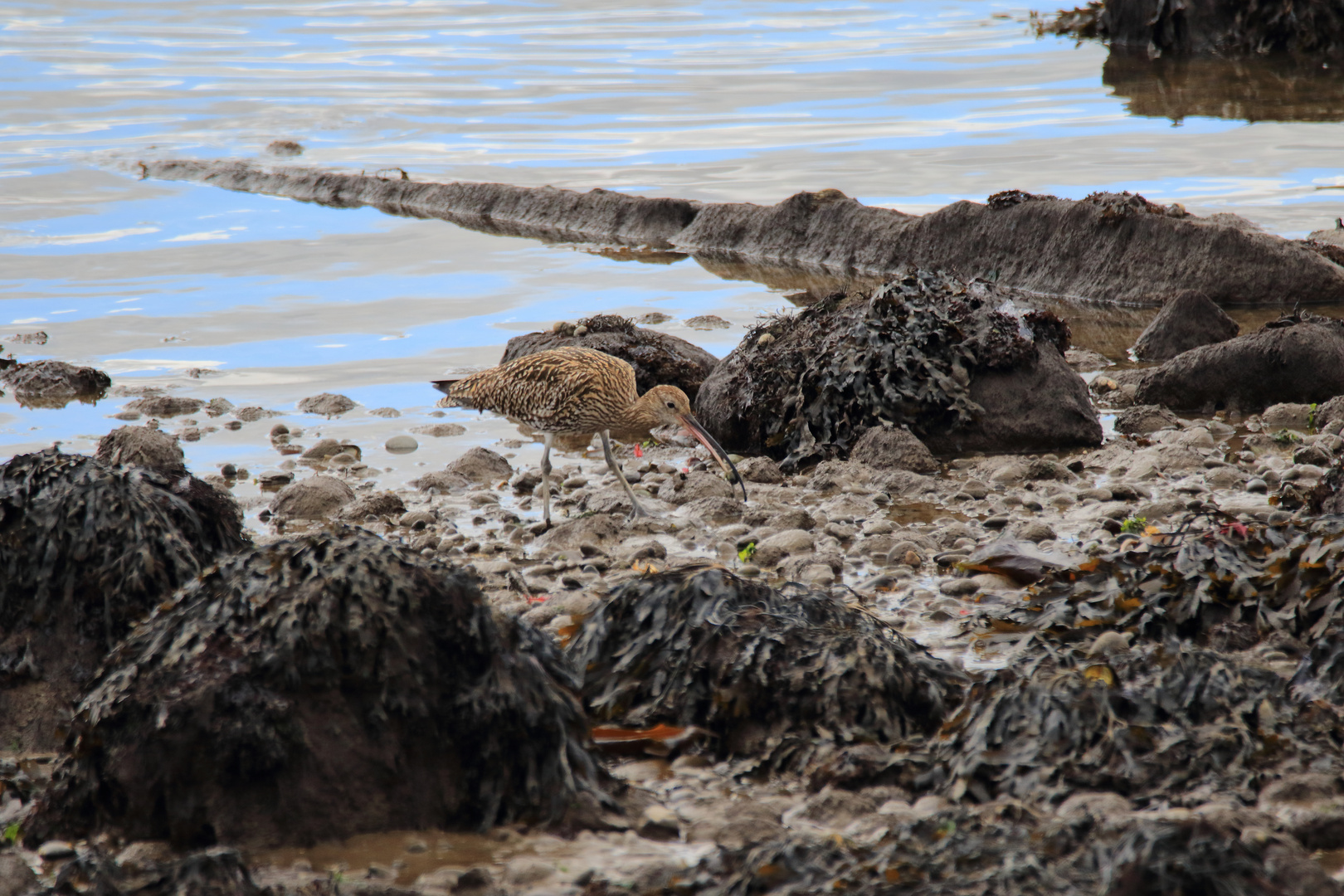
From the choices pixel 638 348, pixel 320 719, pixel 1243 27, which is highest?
pixel 1243 27

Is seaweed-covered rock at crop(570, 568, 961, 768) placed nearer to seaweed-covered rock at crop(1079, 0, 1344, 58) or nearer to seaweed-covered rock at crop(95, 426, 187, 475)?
seaweed-covered rock at crop(95, 426, 187, 475)

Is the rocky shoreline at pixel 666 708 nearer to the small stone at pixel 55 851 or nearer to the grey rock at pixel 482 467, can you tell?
the small stone at pixel 55 851

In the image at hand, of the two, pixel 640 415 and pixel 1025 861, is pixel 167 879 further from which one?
pixel 640 415

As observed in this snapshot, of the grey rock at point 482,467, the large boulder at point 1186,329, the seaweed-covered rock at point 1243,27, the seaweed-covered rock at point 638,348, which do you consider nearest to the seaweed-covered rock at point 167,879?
the grey rock at point 482,467

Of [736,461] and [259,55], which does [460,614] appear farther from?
[259,55]

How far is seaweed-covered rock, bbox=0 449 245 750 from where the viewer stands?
5.21 m

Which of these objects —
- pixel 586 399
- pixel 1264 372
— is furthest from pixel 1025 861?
pixel 1264 372

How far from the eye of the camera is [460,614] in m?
4.44

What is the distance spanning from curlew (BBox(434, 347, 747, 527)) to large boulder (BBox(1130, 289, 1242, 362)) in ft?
15.3

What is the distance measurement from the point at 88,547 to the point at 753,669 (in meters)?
2.78

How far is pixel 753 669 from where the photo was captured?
4.93m

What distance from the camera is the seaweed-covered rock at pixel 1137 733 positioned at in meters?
4.18

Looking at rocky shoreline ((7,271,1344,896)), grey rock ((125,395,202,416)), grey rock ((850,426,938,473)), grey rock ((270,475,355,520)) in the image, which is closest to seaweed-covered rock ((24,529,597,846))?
rocky shoreline ((7,271,1344,896))

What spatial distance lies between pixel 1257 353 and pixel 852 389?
9.67 ft
